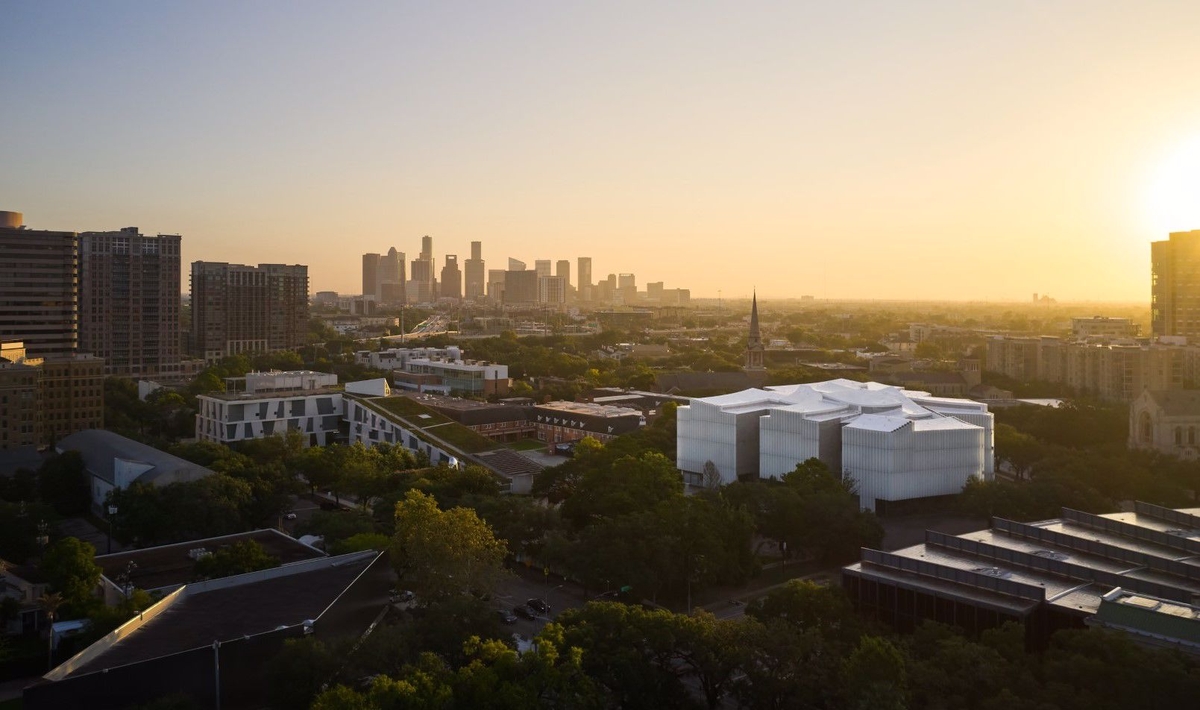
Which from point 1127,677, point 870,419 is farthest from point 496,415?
point 1127,677

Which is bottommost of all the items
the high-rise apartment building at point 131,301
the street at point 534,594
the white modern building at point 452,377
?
the street at point 534,594

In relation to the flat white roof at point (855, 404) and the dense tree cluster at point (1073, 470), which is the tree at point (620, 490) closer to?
the flat white roof at point (855, 404)

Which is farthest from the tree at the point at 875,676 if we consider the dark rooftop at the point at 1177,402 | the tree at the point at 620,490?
the dark rooftop at the point at 1177,402

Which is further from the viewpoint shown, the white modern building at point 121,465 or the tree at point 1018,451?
the tree at point 1018,451

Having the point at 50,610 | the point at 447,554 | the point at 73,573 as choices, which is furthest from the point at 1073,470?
the point at 50,610

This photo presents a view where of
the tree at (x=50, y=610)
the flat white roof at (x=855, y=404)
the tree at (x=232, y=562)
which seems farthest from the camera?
the flat white roof at (x=855, y=404)

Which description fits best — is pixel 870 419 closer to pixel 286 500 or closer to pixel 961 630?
pixel 961 630
